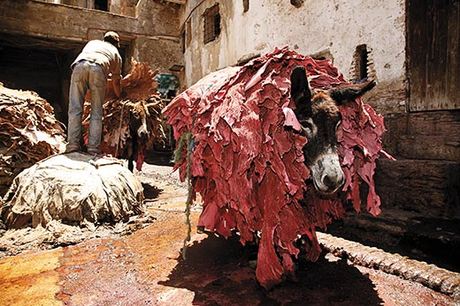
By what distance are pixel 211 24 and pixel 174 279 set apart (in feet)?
45.9

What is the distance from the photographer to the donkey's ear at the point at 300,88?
5.77ft

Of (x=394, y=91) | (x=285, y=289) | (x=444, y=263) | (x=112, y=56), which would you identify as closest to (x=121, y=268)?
(x=285, y=289)

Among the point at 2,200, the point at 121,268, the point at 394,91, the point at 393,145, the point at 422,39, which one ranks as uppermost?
the point at 422,39

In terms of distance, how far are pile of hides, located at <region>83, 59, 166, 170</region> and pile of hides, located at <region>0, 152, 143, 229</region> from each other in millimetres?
1641

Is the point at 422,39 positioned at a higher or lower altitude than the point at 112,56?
higher

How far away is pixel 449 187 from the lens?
14.6ft

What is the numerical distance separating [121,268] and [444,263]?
3.69m

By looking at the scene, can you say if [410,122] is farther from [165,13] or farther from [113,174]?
[165,13]

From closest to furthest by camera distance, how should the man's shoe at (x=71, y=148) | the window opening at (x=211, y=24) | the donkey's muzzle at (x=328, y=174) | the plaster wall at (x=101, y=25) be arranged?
1. the donkey's muzzle at (x=328, y=174)
2. the man's shoe at (x=71, y=148)
3. the plaster wall at (x=101, y=25)
4. the window opening at (x=211, y=24)

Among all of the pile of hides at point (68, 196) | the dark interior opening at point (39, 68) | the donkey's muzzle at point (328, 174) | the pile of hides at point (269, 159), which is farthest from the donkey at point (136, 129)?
the dark interior opening at point (39, 68)

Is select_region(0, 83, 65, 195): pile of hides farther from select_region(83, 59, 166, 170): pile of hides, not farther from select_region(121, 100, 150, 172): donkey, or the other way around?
select_region(121, 100, 150, 172): donkey

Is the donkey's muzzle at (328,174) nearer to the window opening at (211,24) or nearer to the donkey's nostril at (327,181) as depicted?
the donkey's nostril at (327,181)

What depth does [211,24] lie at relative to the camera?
46.4 feet

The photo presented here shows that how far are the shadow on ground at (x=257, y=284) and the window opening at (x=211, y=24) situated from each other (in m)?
12.9
